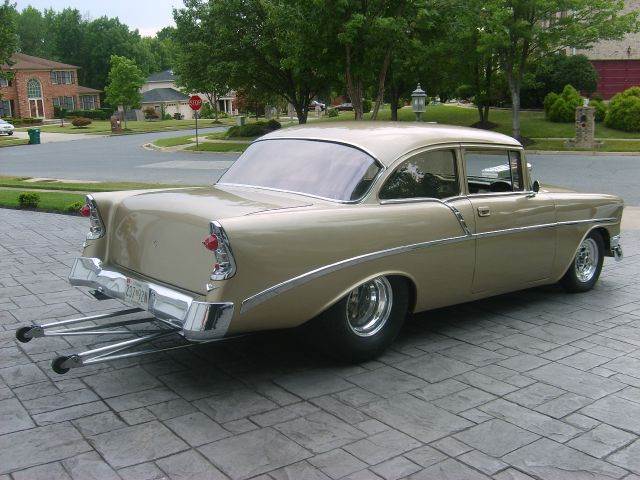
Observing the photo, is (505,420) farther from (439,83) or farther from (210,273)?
(439,83)

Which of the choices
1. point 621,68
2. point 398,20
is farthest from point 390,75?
point 621,68

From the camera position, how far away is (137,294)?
15.4 feet

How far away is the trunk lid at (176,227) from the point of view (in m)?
4.43

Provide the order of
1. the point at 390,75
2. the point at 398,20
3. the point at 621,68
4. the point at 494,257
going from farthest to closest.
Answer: the point at 621,68 → the point at 390,75 → the point at 398,20 → the point at 494,257

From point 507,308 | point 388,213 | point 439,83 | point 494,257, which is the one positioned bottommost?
point 507,308

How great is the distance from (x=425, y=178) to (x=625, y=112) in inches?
1091

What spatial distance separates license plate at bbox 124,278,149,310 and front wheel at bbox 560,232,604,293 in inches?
160

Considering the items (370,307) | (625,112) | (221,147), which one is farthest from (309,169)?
(221,147)

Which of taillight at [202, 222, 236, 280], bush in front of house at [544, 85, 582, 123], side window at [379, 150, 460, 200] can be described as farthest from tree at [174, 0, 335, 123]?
taillight at [202, 222, 236, 280]

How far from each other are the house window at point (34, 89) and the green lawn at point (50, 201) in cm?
6831

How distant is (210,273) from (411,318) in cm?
241

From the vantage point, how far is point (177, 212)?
4.65 metres

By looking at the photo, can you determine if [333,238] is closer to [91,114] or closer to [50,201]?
[50,201]

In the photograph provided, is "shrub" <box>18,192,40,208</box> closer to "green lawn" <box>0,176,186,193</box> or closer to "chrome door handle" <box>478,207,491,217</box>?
"green lawn" <box>0,176,186,193</box>
